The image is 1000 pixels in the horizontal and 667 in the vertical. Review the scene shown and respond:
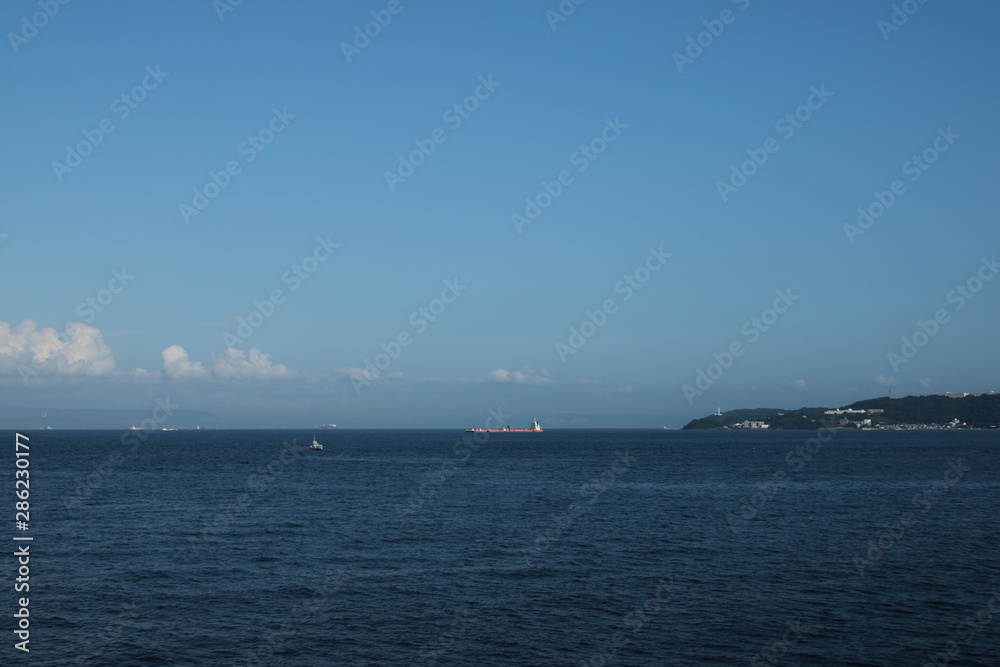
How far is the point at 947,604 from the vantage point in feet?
128

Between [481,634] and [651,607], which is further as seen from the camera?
[651,607]

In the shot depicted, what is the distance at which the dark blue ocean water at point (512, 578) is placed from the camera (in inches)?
1303

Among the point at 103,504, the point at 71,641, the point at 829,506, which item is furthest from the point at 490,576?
the point at 103,504

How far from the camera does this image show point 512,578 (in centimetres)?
4459

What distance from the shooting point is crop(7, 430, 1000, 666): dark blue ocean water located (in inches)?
1303

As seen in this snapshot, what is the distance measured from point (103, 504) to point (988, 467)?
128m

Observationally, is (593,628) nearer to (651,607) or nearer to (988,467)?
(651,607)

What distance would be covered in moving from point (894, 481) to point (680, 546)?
199 ft

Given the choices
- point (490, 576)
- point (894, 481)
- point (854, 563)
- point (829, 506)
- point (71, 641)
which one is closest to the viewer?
point (71, 641)

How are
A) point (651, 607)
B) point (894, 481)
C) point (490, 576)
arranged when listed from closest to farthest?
point (651, 607), point (490, 576), point (894, 481)

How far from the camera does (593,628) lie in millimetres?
35594

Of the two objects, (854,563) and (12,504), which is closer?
(854,563)

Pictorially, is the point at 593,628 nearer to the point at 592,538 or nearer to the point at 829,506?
the point at 592,538

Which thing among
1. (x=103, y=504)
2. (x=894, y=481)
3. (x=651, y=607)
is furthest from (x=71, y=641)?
(x=894, y=481)
